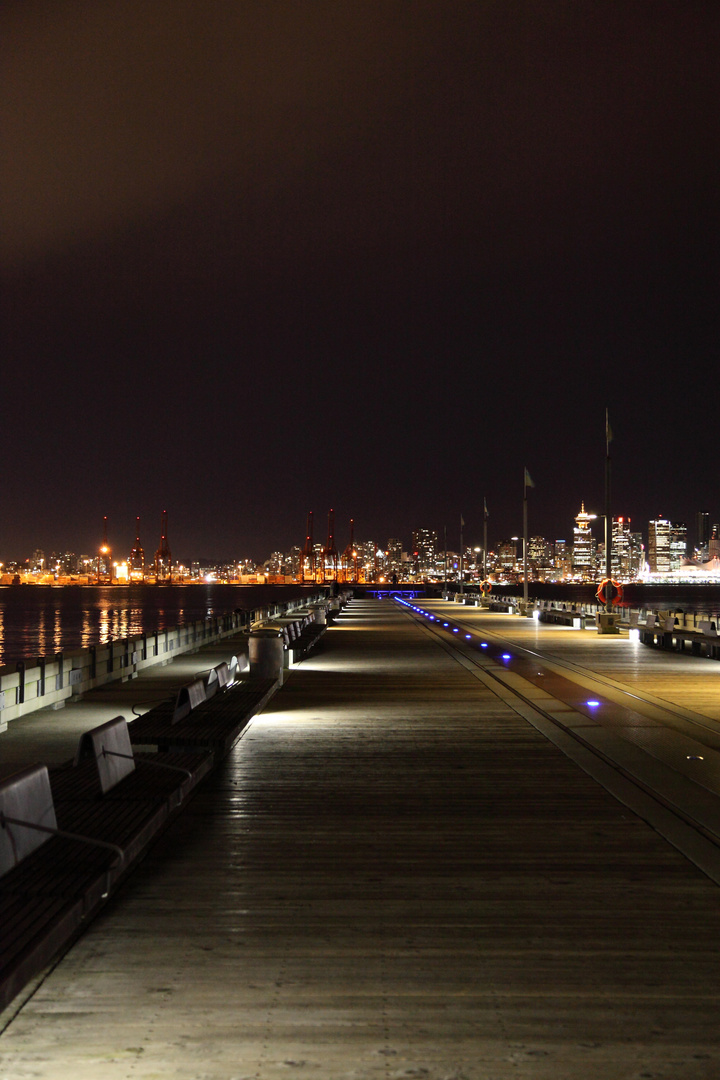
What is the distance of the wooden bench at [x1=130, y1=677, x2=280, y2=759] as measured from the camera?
39.9 feet

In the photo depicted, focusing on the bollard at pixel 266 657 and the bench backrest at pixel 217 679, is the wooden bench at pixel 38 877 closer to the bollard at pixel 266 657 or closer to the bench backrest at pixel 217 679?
the bench backrest at pixel 217 679

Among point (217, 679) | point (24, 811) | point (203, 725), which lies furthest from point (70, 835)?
point (217, 679)

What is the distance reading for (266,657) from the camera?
21.6m

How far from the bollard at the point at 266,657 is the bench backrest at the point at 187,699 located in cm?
605

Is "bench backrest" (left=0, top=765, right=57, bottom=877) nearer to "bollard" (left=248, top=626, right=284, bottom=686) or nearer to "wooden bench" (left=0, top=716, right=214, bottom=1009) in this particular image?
"wooden bench" (left=0, top=716, right=214, bottom=1009)

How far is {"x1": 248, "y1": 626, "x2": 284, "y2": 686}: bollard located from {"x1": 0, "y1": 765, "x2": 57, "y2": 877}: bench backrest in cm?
1396

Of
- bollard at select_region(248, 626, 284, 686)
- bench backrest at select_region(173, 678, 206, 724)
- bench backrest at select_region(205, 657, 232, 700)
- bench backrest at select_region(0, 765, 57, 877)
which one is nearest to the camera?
bench backrest at select_region(0, 765, 57, 877)

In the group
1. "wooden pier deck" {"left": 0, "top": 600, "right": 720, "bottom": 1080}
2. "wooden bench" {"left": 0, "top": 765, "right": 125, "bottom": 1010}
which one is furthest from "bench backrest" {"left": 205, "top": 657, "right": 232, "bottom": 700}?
"wooden bench" {"left": 0, "top": 765, "right": 125, "bottom": 1010}

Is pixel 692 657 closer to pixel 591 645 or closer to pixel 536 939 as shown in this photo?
pixel 591 645

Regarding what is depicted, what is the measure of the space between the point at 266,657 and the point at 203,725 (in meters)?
8.23

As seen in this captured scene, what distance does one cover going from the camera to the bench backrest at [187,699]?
546 inches

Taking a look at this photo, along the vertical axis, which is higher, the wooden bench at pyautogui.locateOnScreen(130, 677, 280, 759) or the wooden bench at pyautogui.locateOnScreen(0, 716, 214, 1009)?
the wooden bench at pyautogui.locateOnScreen(0, 716, 214, 1009)

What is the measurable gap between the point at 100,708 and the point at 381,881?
12.1 meters

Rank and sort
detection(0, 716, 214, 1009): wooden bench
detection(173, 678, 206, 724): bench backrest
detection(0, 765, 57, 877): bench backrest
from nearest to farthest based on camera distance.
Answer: detection(0, 716, 214, 1009): wooden bench < detection(0, 765, 57, 877): bench backrest < detection(173, 678, 206, 724): bench backrest
